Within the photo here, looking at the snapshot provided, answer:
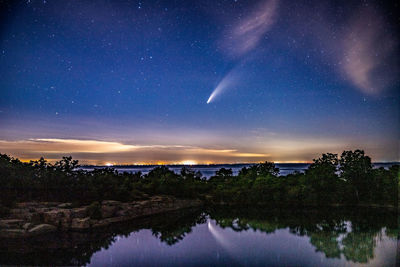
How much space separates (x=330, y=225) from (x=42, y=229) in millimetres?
15477

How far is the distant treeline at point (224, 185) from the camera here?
1981 centimetres

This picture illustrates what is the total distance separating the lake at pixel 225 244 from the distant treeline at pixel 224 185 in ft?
18.3

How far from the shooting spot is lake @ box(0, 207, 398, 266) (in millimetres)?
9906

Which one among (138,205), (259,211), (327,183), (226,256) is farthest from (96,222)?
(327,183)

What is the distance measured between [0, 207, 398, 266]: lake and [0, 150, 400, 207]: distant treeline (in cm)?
556

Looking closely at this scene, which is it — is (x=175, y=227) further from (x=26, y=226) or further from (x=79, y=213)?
(x=26, y=226)

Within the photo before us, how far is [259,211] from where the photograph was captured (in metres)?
21.3

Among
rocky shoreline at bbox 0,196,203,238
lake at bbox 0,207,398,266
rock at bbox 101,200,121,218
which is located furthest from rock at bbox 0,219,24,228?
rock at bbox 101,200,121,218

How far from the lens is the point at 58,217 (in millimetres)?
15516

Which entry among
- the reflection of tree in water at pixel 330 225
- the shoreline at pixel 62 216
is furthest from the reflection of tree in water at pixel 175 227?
the shoreline at pixel 62 216

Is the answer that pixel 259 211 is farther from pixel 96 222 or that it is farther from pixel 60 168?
pixel 60 168

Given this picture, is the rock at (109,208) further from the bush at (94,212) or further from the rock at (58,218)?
the rock at (58,218)

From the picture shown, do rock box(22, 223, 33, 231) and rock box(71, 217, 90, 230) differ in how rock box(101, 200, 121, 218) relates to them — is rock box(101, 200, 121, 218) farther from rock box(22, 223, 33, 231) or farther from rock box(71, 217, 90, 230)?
rock box(22, 223, 33, 231)

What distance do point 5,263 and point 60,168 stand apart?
12.7m
